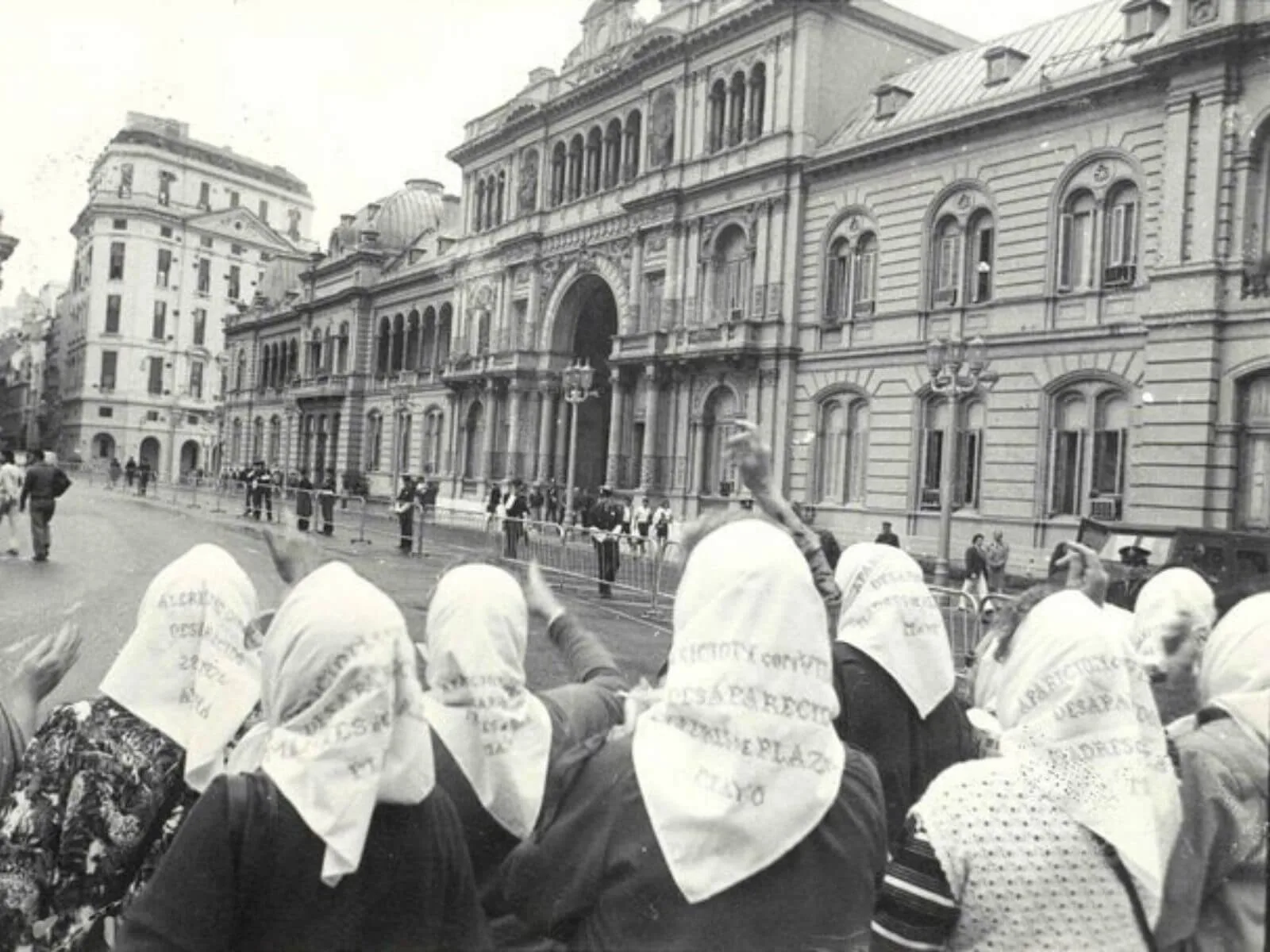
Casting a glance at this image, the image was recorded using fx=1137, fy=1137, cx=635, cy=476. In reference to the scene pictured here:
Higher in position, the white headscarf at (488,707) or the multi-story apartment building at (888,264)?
the multi-story apartment building at (888,264)

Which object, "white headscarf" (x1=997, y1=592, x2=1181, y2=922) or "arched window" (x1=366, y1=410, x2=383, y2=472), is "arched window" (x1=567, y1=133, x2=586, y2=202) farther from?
"white headscarf" (x1=997, y1=592, x2=1181, y2=922)

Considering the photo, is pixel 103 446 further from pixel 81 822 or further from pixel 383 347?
pixel 81 822

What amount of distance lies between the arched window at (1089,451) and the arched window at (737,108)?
43.3ft

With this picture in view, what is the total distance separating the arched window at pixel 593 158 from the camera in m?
39.2

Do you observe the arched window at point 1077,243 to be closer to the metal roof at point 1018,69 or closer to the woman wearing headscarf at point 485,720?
the metal roof at point 1018,69

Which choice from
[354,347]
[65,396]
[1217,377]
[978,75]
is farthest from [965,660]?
[65,396]

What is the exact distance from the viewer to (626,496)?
1388 inches

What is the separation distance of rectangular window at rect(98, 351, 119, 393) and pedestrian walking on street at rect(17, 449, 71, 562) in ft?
197

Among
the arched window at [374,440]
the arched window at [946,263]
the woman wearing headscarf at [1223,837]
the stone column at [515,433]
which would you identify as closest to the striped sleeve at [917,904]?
the woman wearing headscarf at [1223,837]

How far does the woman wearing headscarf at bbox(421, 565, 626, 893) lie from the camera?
9.16 feet

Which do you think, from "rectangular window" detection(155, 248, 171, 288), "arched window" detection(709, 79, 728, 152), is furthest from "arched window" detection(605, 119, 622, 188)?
"rectangular window" detection(155, 248, 171, 288)

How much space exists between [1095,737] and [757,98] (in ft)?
105

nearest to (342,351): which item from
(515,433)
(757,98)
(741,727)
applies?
(515,433)

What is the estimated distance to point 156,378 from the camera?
75.1m
